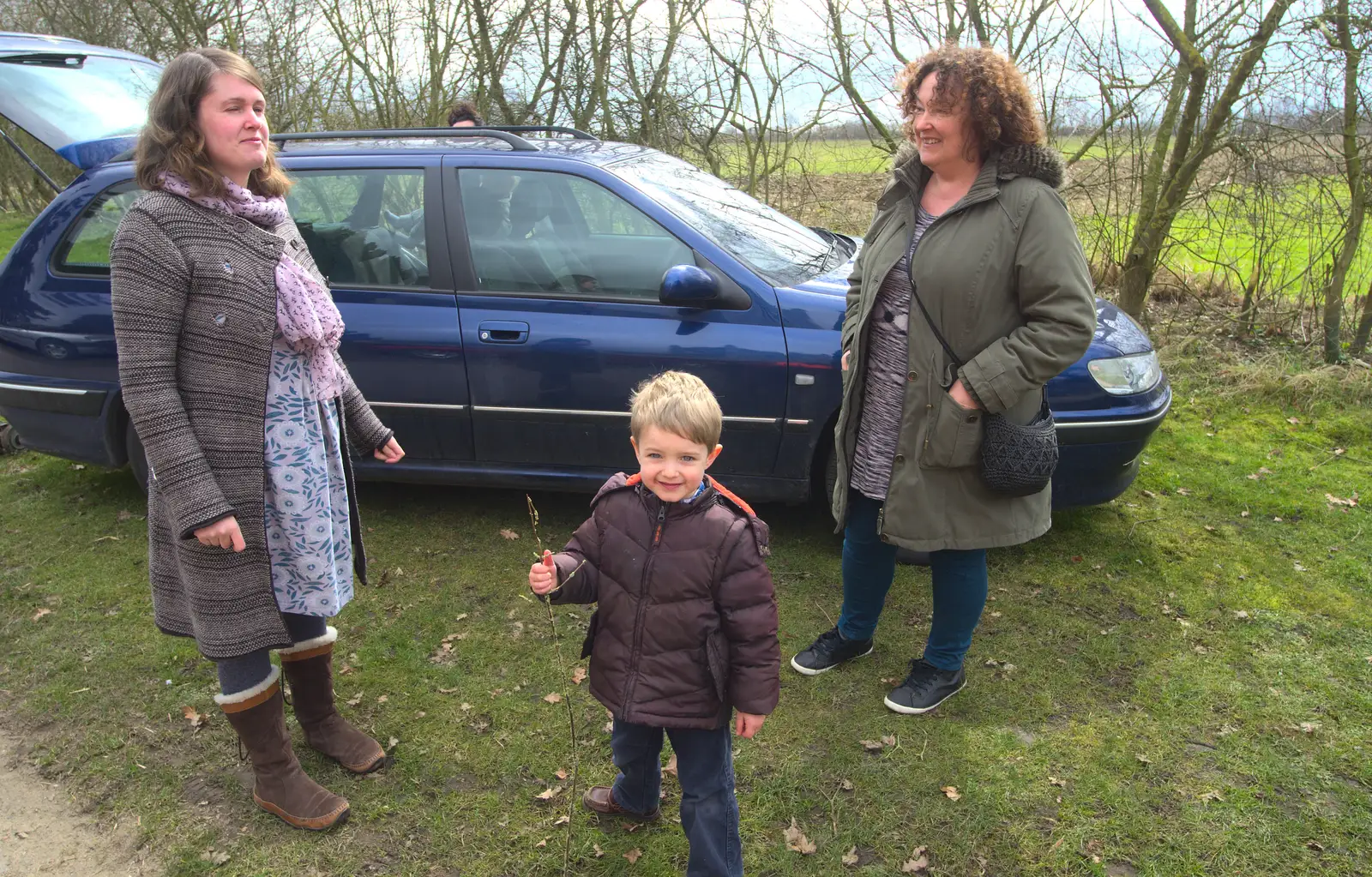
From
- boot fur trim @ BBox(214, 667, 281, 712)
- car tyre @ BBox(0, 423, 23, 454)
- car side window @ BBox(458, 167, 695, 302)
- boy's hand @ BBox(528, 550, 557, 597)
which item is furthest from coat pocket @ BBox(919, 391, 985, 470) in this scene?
car tyre @ BBox(0, 423, 23, 454)

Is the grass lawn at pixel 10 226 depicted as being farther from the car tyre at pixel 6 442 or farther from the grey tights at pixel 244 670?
the grey tights at pixel 244 670

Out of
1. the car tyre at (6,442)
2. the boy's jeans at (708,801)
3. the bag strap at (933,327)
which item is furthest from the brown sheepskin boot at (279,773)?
the car tyre at (6,442)

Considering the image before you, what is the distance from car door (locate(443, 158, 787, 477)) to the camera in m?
3.82

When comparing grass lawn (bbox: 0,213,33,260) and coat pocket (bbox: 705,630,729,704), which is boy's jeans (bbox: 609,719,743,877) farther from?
grass lawn (bbox: 0,213,33,260)

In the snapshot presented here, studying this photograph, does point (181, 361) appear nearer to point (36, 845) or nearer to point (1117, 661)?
point (36, 845)

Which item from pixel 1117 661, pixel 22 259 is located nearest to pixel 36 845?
pixel 22 259

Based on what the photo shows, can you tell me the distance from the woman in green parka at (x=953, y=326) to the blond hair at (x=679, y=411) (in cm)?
94

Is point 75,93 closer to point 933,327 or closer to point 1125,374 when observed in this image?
point 933,327

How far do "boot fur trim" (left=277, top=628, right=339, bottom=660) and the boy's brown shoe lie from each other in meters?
0.91

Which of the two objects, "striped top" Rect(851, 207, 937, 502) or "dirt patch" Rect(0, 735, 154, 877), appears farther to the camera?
"striped top" Rect(851, 207, 937, 502)

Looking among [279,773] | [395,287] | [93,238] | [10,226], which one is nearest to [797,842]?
[279,773]

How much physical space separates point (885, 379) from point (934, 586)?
721 millimetres

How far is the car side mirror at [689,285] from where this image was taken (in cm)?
370

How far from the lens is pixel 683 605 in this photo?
82.7 inches
